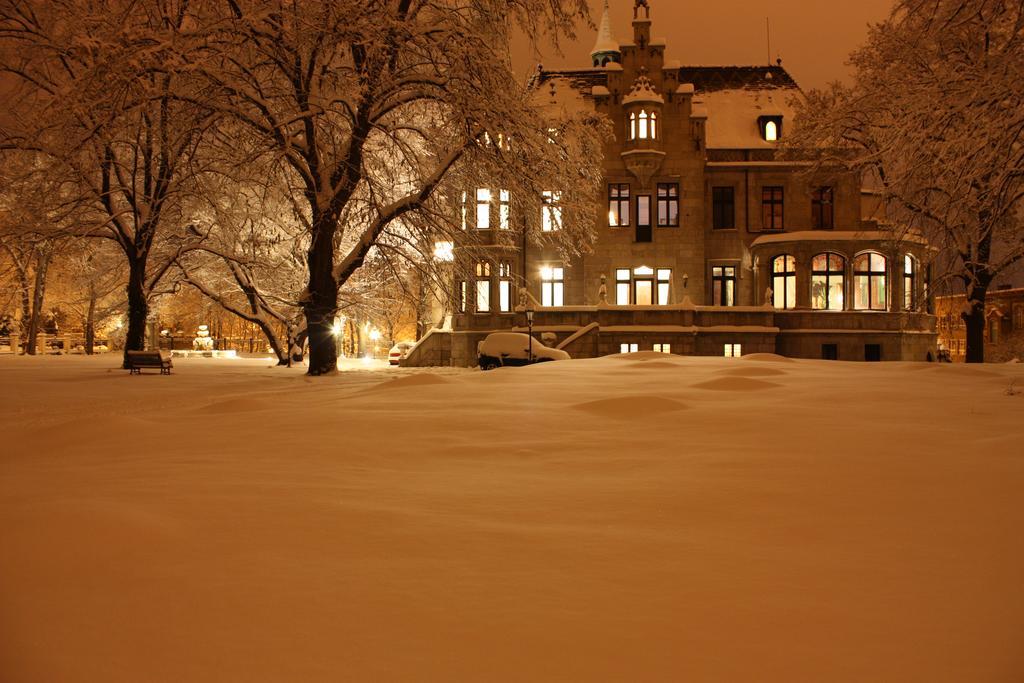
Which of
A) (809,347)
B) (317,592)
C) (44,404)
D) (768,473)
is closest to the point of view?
(317,592)

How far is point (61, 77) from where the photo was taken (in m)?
22.4

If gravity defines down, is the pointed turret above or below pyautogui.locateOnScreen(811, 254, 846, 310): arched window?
above

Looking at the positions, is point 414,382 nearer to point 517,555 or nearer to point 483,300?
point 517,555

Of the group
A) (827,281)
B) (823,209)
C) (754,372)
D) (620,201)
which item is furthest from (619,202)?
(754,372)

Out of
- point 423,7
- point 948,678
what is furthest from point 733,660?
point 423,7

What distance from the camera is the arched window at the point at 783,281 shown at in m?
37.9

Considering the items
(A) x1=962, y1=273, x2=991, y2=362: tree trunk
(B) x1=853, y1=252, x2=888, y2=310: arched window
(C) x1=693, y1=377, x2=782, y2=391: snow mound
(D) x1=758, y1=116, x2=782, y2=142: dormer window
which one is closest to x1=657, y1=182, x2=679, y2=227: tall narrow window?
(D) x1=758, y1=116, x2=782, y2=142: dormer window

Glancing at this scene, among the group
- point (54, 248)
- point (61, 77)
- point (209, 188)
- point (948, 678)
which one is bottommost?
point (948, 678)

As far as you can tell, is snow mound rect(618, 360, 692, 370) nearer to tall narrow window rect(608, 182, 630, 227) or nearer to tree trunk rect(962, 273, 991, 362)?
tree trunk rect(962, 273, 991, 362)

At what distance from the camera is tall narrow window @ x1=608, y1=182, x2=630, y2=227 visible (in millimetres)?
39250

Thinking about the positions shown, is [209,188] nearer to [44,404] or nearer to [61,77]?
[61,77]

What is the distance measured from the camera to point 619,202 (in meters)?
39.3

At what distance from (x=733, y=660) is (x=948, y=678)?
727mm

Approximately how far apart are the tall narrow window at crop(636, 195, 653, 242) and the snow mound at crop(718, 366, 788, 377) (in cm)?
2364
